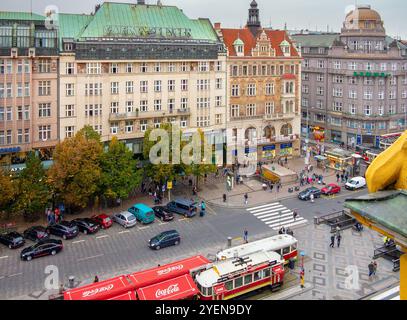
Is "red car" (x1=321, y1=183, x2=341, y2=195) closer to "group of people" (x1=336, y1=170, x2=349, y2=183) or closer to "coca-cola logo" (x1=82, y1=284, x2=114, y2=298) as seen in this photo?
"group of people" (x1=336, y1=170, x2=349, y2=183)

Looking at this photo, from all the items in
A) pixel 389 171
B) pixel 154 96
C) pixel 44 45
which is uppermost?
pixel 44 45

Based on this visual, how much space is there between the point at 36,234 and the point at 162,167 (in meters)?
19.0

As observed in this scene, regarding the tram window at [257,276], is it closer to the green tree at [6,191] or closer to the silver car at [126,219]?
the silver car at [126,219]

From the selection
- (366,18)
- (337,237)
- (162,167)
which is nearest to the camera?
(337,237)

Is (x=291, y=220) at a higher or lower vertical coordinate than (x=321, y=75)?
lower

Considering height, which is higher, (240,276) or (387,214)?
(387,214)

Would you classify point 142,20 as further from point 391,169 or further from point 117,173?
point 391,169

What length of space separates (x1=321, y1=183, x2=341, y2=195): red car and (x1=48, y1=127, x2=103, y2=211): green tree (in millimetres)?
31852

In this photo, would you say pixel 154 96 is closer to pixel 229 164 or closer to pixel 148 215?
pixel 229 164

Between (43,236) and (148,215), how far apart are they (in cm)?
1182

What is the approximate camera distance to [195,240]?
52.1 meters

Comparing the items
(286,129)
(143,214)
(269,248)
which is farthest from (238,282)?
(286,129)

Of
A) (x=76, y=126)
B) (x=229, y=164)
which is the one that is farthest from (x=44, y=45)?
(x=229, y=164)

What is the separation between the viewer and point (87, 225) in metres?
53.5
